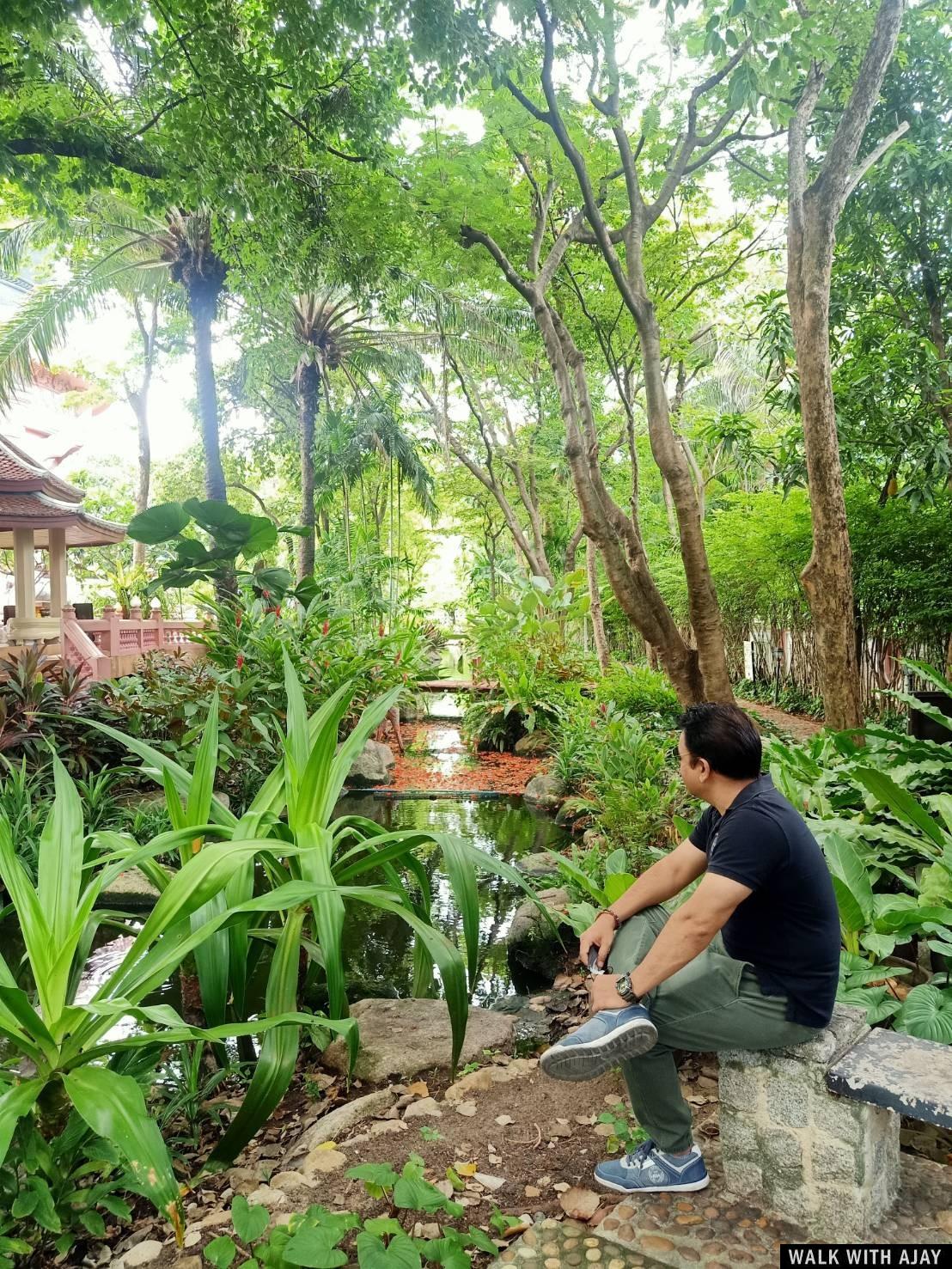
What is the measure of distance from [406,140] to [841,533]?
4676mm

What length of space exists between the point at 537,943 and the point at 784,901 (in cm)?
247

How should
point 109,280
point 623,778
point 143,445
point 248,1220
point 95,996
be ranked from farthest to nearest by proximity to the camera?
point 143,445, point 109,280, point 623,778, point 95,996, point 248,1220

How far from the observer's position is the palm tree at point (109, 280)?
11.1 metres

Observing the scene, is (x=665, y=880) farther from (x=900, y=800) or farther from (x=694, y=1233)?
(x=900, y=800)

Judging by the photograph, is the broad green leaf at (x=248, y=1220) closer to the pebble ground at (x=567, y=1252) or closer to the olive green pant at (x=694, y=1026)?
the pebble ground at (x=567, y=1252)

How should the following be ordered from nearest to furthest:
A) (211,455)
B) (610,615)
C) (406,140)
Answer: (406,140)
(211,455)
(610,615)

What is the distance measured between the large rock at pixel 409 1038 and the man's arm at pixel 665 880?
0.93 metres

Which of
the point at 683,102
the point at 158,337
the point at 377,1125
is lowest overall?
the point at 377,1125

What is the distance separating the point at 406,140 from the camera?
6.54 m

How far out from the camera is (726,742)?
185 cm

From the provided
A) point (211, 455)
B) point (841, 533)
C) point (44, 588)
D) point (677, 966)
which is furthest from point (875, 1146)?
point (44, 588)

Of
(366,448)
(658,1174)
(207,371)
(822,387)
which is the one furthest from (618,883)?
(366,448)

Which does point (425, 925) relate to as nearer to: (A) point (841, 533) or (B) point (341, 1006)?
(B) point (341, 1006)

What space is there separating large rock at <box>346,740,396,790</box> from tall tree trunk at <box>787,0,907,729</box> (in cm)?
462
